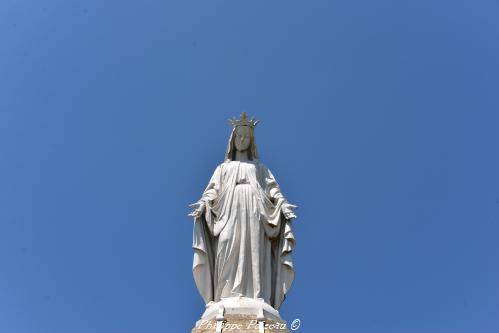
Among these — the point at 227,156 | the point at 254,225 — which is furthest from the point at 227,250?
the point at 227,156

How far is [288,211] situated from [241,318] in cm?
256

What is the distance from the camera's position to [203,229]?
13.5 m

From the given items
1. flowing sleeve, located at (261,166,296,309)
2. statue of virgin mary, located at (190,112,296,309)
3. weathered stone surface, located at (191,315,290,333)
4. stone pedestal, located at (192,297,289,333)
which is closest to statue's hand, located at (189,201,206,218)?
statue of virgin mary, located at (190,112,296,309)

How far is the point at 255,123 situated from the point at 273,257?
3.13 metres

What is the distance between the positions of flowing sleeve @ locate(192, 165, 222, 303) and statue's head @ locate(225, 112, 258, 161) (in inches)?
61.2

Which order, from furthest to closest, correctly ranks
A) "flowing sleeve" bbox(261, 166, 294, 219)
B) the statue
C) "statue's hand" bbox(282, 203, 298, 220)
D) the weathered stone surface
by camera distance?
"flowing sleeve" bbox(261, 166, 294, 219)
"statue's hand" bbox(282, 203, 298, 220)
the statue
the weathered stone surface

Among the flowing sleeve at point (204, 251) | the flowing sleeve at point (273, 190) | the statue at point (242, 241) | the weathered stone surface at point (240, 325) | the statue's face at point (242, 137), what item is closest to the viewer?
the weathered stone surface at point (240, 325)

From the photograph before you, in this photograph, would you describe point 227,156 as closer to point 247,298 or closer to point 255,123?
point 255,123

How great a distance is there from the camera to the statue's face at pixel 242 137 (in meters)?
14.7

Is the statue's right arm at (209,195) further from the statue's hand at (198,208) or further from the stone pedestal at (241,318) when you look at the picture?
the stone pedestal at (241,318)

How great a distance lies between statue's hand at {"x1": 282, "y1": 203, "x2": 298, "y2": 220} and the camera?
13341mm

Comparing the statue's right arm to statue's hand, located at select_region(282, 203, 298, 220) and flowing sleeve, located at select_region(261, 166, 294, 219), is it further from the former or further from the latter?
statue's hand, located at select_region(282, 203, 298, 220)

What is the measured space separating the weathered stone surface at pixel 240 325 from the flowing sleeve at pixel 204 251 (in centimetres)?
104

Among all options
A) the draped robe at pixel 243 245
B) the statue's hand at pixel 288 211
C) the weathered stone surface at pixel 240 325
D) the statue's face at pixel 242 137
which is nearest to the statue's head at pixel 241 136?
the statue's face at pixel 242 137
